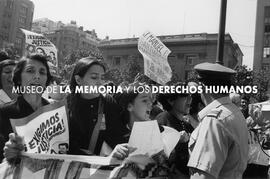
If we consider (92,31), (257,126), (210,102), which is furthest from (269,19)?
(92,31)

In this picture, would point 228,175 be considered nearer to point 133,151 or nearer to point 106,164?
point 133,151

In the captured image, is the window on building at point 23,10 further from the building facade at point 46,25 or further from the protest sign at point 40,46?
the protest sign at point 40,46

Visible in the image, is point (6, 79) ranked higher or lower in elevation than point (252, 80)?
lower

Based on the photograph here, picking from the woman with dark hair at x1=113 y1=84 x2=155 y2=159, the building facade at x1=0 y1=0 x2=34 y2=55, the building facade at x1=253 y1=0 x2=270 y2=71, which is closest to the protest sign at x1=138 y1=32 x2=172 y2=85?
the woman with dark hair at x1=113 y1=84 x2=155 y2=159

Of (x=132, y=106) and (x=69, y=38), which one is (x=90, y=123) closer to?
(x=132, y=106)

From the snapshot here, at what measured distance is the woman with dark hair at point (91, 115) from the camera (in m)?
2.72

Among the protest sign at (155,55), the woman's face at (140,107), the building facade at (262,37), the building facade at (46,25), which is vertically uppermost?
the building facade at (46,25)

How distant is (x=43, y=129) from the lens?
2.36 m

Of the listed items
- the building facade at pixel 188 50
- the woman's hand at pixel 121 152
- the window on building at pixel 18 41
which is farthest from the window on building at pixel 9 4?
the woman's hand at pixel 121 152

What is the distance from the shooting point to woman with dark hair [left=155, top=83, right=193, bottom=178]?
2.76 metres

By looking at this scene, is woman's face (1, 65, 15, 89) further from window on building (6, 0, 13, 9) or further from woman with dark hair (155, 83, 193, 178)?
window on building (6, 0, 13, 9)

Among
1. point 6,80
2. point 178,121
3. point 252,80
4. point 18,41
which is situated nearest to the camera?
point 178,121

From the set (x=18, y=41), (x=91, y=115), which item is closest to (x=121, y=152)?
(x=91, y=115)

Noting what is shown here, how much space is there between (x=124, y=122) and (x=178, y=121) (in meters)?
0.65
